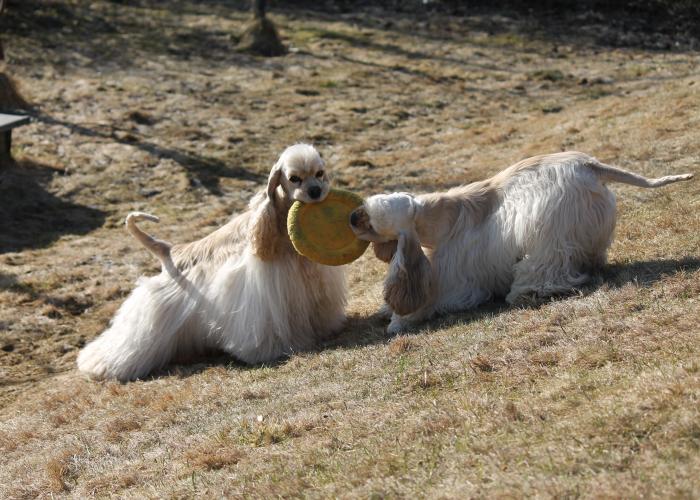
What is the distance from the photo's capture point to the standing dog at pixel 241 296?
7.40m

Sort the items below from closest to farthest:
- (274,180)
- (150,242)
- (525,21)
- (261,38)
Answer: (274,180) → (150,242) → (261,38) → (525,21)

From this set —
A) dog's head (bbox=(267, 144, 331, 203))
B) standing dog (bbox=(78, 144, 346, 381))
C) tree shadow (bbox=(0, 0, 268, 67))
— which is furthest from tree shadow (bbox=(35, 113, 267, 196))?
dog's head (bbox=(267, 144, 331, 203))

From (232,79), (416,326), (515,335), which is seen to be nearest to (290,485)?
(515,335)

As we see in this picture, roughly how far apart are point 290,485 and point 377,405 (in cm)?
97

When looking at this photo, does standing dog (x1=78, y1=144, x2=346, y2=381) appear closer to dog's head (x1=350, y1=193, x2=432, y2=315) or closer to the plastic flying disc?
the plastic flying disc

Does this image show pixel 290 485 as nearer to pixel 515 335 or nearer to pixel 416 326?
pixel 515 335

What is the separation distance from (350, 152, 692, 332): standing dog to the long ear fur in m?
0.61

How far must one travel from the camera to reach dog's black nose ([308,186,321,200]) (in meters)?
7.22

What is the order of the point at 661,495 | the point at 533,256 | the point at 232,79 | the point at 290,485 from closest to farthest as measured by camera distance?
the point at 661,495 < the point at 290,485 < the point at 533,256 < the point at 232,79

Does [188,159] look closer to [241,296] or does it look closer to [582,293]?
[241,296]

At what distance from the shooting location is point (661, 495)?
3.85 meters

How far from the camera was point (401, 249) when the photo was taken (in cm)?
706

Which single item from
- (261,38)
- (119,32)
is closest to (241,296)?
(261,38)

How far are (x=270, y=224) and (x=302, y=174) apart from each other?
480 millimetres
